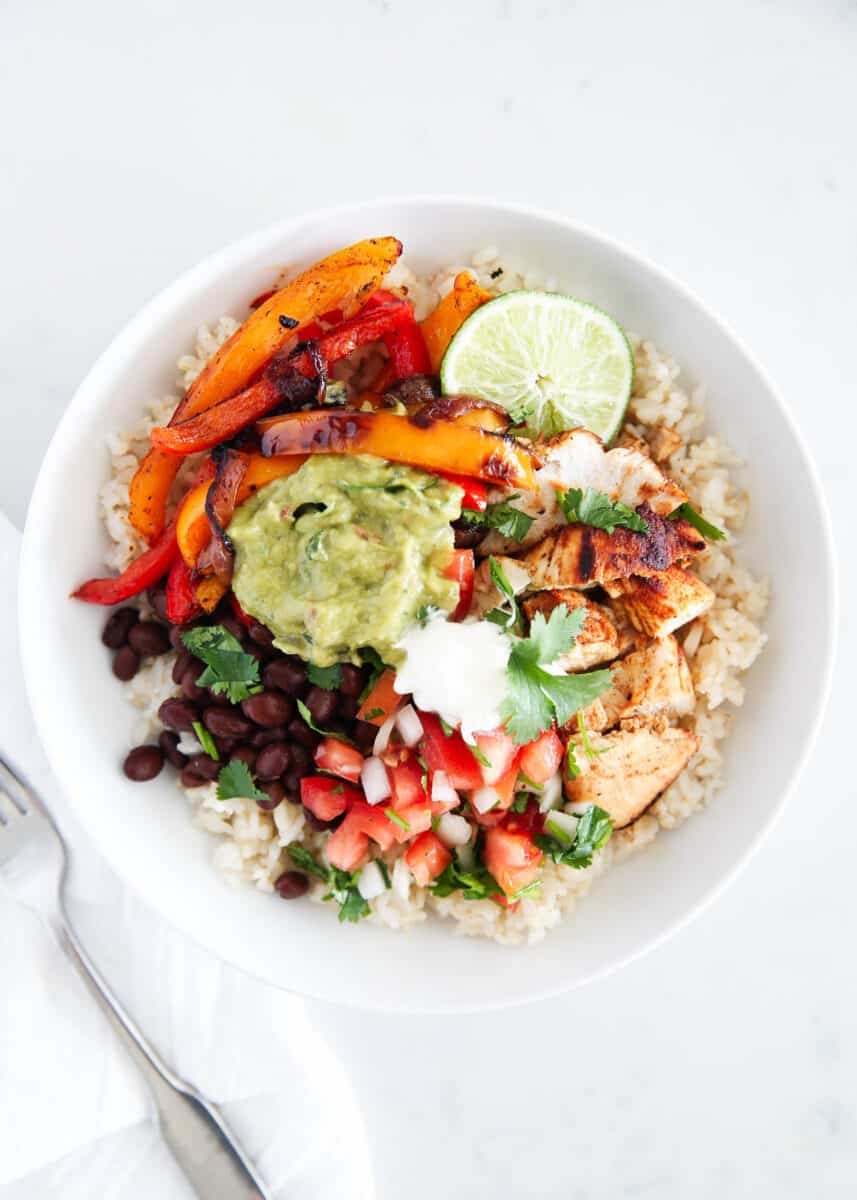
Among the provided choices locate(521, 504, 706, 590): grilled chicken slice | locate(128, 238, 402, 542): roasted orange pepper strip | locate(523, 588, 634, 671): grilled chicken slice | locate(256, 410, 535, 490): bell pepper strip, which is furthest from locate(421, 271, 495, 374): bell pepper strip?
locate(523, 588, 634, 671): grilled chicken slice

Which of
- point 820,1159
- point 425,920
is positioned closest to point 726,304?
point 425,920

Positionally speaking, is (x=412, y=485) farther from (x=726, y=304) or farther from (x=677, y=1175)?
(x=677, y=1175)

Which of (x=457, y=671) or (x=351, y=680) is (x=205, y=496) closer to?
(x=351, y=680)

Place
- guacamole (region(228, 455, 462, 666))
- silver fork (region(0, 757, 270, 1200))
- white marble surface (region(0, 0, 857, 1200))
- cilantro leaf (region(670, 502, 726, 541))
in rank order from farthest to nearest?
white marble surface (region(0, 0, 857, 1200)) < silver fork (region(0, 757, 270, 1200)) < cilantro leaf (region(670, 502, 726, 541)) < guacamole (region(228, 455, 462, 666))

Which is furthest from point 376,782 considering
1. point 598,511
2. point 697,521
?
point 697,521

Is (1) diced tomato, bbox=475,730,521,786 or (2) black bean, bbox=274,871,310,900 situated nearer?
(1) diced tomato, bbox=475,730,521,786

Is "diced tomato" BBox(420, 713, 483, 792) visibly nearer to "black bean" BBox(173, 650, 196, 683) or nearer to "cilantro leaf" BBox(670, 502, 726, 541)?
"black bean" BBox(173, 650, 196, 683)
